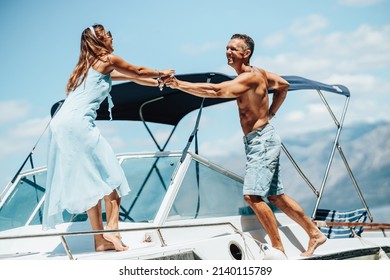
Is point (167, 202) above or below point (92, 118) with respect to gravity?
below

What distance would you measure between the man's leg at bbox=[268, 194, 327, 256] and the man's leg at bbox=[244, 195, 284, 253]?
0.16 metres

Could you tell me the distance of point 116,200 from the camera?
322cm

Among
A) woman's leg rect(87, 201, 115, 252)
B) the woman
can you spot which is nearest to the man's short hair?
the woman

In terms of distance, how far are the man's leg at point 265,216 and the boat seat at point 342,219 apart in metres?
1.08

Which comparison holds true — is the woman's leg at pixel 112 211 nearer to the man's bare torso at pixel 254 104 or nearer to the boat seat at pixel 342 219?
the man's bare torso at pixel 254 104

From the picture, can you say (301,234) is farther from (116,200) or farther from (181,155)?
(116,200)

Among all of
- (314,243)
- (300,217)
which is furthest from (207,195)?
(314,243)

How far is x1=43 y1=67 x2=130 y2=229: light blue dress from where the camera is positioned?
3072mm

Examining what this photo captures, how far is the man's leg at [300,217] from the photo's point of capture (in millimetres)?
3602

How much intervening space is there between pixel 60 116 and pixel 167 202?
2.69 ft

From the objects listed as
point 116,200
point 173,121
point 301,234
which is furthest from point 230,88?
point 173,121

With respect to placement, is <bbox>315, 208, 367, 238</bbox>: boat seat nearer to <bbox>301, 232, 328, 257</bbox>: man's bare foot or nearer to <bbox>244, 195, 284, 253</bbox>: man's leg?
<bbox>301, 232, 328, 257</bbox>: man's bare foot

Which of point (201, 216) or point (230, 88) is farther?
point (201, 216)

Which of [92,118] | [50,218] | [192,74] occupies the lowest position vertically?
[50,218]
